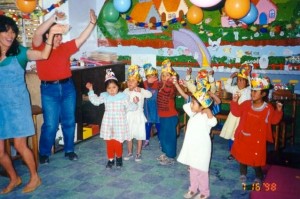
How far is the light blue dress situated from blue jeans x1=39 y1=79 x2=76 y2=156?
0.94 m

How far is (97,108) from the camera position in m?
6.67

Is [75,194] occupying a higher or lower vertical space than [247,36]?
lower

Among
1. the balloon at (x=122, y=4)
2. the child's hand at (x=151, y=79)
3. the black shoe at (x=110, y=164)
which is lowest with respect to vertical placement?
the black shoe at (x=110, y=164)

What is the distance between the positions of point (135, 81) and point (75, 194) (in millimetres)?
2058

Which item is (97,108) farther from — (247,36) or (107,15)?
(247,36)

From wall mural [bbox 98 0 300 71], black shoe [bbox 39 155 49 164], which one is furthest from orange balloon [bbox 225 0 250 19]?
black shoe [bbox 39 155 49 164]

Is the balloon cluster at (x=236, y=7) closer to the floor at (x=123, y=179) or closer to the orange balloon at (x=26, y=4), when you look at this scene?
the floor at (x=123, y=179)

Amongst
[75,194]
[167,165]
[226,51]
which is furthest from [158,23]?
[75,194]

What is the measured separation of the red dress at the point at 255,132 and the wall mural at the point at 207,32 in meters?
1.86

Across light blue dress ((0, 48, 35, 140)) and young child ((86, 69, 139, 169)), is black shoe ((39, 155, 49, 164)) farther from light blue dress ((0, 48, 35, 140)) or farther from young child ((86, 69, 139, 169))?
light blue dress ((0, 48, 35, 140))

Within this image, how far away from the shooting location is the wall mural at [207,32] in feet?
20.0

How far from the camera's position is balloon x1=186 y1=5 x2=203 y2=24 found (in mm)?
6359

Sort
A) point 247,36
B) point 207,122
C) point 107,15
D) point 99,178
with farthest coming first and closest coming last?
1. point 107,15
2. point 247,36
3. point 99,178
4. point 207,122

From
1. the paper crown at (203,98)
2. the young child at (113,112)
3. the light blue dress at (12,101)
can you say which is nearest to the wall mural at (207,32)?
the paper crown at (203,98)
